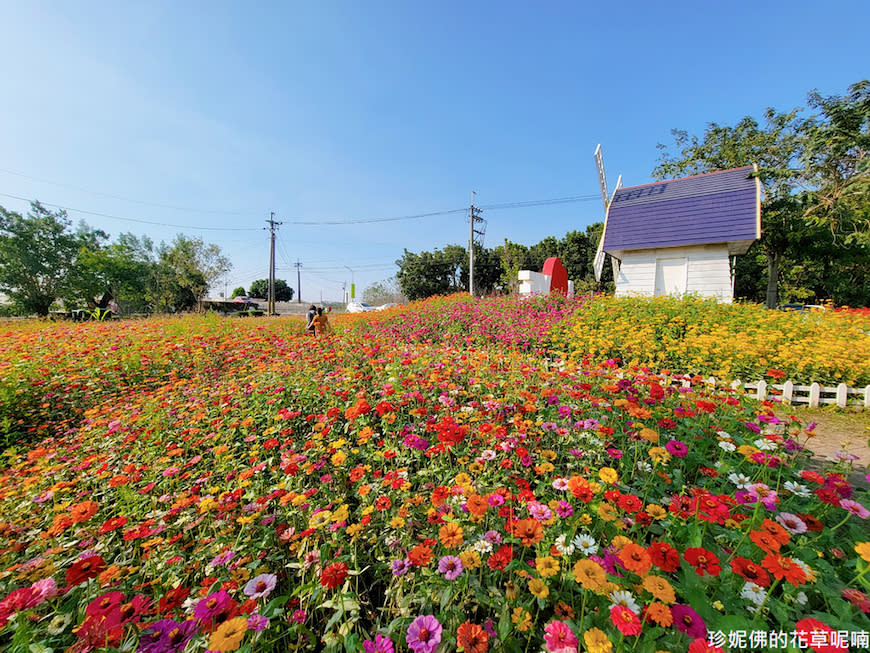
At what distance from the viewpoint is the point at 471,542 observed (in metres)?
1.36

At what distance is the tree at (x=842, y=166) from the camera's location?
10697 mm

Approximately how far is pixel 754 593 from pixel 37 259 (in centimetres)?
4321

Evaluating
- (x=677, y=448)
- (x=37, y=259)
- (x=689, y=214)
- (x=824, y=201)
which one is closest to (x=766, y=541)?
(x=677, y=448)

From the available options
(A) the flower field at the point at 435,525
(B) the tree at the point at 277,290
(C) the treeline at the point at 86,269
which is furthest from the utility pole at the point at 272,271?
(B) the tree at the point at 277,290

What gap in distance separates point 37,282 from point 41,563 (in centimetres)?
4100

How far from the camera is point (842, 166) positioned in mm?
11727

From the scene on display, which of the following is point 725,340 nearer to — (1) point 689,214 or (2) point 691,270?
(2) point 691,270

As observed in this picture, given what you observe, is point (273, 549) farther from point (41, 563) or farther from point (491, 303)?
point (491, 303)

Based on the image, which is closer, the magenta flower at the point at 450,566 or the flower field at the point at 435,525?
the flower field at the point at 435,525

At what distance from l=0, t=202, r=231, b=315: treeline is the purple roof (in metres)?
31.6

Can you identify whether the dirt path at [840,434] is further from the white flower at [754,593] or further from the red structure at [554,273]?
the red structure at [554,273]

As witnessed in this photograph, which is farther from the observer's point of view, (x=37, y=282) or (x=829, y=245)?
(x=37, y=282)

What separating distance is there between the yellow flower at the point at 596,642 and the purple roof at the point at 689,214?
1111cm

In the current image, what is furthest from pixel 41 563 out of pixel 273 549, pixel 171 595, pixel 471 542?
pixel 471 542
